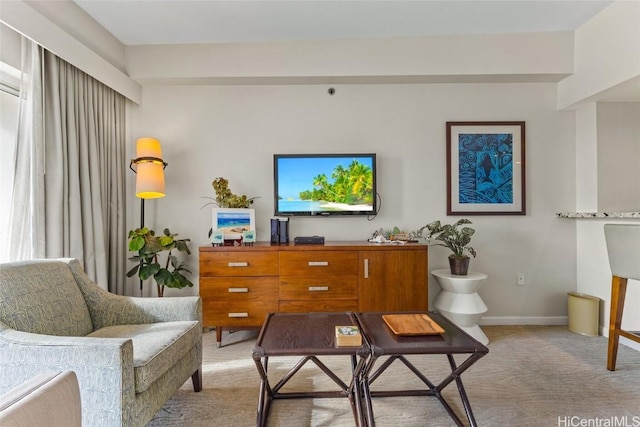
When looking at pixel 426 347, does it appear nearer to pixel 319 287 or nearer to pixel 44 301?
pixel 319 287

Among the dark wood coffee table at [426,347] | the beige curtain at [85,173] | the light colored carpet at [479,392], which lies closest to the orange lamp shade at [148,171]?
the beige curtain at [85,173]

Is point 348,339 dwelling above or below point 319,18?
below

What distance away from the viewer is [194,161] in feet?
10.3

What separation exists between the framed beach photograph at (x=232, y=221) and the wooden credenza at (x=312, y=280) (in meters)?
0.18

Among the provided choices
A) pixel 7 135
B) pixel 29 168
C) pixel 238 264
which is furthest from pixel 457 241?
pixel 7 135

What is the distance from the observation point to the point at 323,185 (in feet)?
10.0

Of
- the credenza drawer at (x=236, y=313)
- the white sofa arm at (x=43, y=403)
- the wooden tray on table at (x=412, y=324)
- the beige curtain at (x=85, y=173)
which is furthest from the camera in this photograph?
the credenza drawer at (x=236, y=313)

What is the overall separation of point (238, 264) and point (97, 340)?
53.6 inches

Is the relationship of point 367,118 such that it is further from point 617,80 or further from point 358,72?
point 617,80

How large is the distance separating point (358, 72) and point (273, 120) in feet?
3.00

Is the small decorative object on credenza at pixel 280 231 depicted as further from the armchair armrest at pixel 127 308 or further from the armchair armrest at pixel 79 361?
the armchair armrest at pixel 79 361

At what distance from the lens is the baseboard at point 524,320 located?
3.07m

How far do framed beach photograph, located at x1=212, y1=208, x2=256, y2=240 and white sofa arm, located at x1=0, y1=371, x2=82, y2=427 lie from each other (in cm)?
192

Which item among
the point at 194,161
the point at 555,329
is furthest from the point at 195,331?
the point at 555,329
